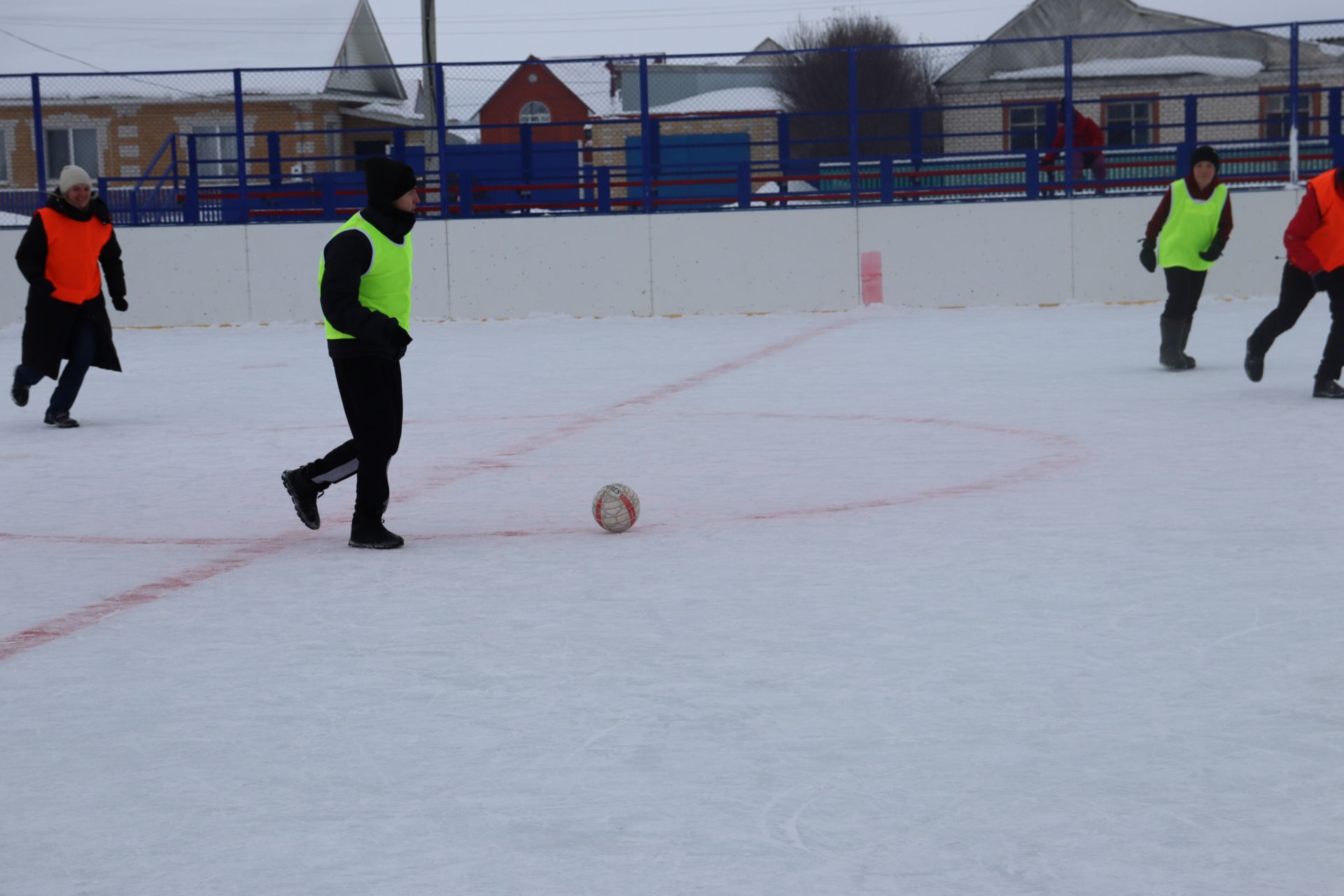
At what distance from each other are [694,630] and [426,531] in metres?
2.25

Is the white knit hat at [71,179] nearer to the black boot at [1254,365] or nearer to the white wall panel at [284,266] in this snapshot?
the black boot at [1254,365]

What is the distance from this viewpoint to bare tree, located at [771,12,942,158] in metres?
32.1

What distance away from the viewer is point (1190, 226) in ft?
40.7

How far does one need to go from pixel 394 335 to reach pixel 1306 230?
6.33 meters

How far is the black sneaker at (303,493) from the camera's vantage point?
694 cm

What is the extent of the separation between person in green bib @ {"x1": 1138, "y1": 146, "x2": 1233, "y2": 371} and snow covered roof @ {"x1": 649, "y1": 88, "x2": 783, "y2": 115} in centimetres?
918

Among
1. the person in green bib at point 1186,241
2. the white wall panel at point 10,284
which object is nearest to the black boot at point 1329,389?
the person in green bib at point 1186,241

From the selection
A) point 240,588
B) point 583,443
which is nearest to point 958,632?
point 240,588

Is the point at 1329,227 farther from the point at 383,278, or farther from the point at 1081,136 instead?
the point at 1081,136

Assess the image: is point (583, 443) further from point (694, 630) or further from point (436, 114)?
point (436, 114)

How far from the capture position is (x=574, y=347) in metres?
16.4

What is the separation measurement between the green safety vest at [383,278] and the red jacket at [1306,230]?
598cm

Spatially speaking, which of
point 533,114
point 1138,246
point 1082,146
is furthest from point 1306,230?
point 533,114

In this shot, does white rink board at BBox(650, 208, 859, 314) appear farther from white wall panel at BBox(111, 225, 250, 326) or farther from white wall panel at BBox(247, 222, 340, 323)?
white wall panel at BBox(111, 225, 250, 326)
